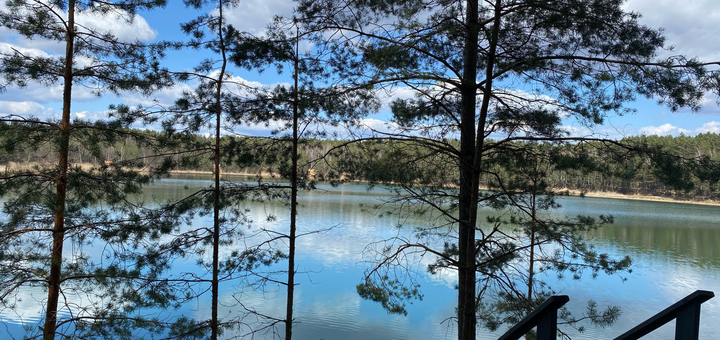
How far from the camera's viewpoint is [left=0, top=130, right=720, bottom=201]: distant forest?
13.8 feet

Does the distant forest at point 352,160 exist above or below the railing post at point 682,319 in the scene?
above

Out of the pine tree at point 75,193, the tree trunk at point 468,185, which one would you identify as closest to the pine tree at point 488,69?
the tree trunk at point 468,185

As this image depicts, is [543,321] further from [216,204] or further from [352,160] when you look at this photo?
[216,204]

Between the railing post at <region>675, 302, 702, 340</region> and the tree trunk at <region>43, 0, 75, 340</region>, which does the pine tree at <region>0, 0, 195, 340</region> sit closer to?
the tree trunk at <region>43, 0, 75, 340</region>

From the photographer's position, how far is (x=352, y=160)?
5258mm

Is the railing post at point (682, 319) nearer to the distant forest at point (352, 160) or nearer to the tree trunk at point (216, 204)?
the distant forest at point (352, 160)

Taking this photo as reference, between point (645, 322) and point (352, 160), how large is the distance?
4.03 metres

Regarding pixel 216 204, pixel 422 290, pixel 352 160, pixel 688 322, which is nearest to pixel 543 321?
pixel 688 322

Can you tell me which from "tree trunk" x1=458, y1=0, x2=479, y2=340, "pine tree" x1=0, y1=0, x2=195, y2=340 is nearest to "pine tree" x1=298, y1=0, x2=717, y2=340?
"tree trunk" x1=458, y1=0, x2=479, y2=340

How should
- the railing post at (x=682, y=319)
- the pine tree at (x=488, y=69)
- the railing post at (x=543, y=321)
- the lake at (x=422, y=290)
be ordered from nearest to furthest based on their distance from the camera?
the railing post at (x=543, y=321), the railing post at (x=682, y=319), the pine tree at (x=488, y=69), the lake at (x=422, y=290)

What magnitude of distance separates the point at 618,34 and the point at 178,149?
528 cm

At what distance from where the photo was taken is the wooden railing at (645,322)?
1.27 m

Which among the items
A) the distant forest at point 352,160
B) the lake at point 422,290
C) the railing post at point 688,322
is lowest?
the lake at point 422,290

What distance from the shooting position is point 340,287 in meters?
11.2
